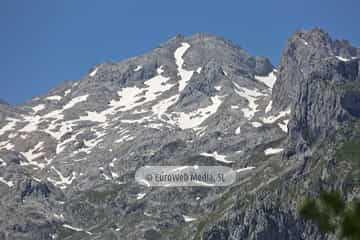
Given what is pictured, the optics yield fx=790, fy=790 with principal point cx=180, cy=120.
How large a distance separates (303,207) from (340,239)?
1.63m

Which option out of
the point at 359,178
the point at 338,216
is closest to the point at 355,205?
the point at 338,216

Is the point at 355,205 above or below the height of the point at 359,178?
below

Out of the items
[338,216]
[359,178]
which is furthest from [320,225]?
[359,178]

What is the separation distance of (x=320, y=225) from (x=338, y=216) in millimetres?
699

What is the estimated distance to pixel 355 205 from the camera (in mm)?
24891

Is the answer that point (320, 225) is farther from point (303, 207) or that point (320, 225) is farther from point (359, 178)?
point (359, 178)

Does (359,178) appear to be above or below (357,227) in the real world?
above

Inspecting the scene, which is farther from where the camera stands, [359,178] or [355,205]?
[359,178]

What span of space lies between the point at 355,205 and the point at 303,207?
167cm

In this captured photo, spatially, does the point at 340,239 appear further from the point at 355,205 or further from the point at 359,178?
the point at 359,178

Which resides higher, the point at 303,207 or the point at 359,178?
the point at 359,178

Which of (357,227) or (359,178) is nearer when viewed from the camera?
(357,227)

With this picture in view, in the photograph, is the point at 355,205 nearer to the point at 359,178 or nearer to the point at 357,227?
the point at 357,227

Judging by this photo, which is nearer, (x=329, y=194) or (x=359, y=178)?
(x=329, y=194)
